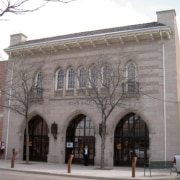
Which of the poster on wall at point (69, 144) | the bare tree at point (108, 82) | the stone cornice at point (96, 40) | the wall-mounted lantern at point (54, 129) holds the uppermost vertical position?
the stone cornice at point (96, 40)

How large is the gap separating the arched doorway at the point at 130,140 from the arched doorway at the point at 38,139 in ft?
20.6

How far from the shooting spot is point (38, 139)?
2834cm

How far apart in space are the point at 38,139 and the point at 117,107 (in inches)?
314

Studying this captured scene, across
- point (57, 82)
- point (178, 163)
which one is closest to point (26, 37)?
point (57, 82)

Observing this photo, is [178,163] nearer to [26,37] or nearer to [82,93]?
[82,93]

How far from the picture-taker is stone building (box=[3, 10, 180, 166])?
2334 centimetres

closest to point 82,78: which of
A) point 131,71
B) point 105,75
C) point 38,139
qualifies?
point 105,75

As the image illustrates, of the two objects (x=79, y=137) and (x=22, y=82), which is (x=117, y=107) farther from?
(x=22, y=82)

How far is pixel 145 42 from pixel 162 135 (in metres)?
7.05

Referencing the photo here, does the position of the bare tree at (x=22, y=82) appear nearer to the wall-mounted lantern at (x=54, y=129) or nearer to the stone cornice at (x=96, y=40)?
the stone cornice at (x=96, y=40)

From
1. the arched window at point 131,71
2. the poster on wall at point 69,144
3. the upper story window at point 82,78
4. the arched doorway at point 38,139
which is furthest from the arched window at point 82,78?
the arched doorway at point 38,139

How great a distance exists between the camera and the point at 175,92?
23.1 meters

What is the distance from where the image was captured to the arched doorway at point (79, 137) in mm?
26391

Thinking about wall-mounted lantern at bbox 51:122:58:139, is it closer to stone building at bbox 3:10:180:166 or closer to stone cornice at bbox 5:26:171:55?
stone building at bbox 3:10:180:166
